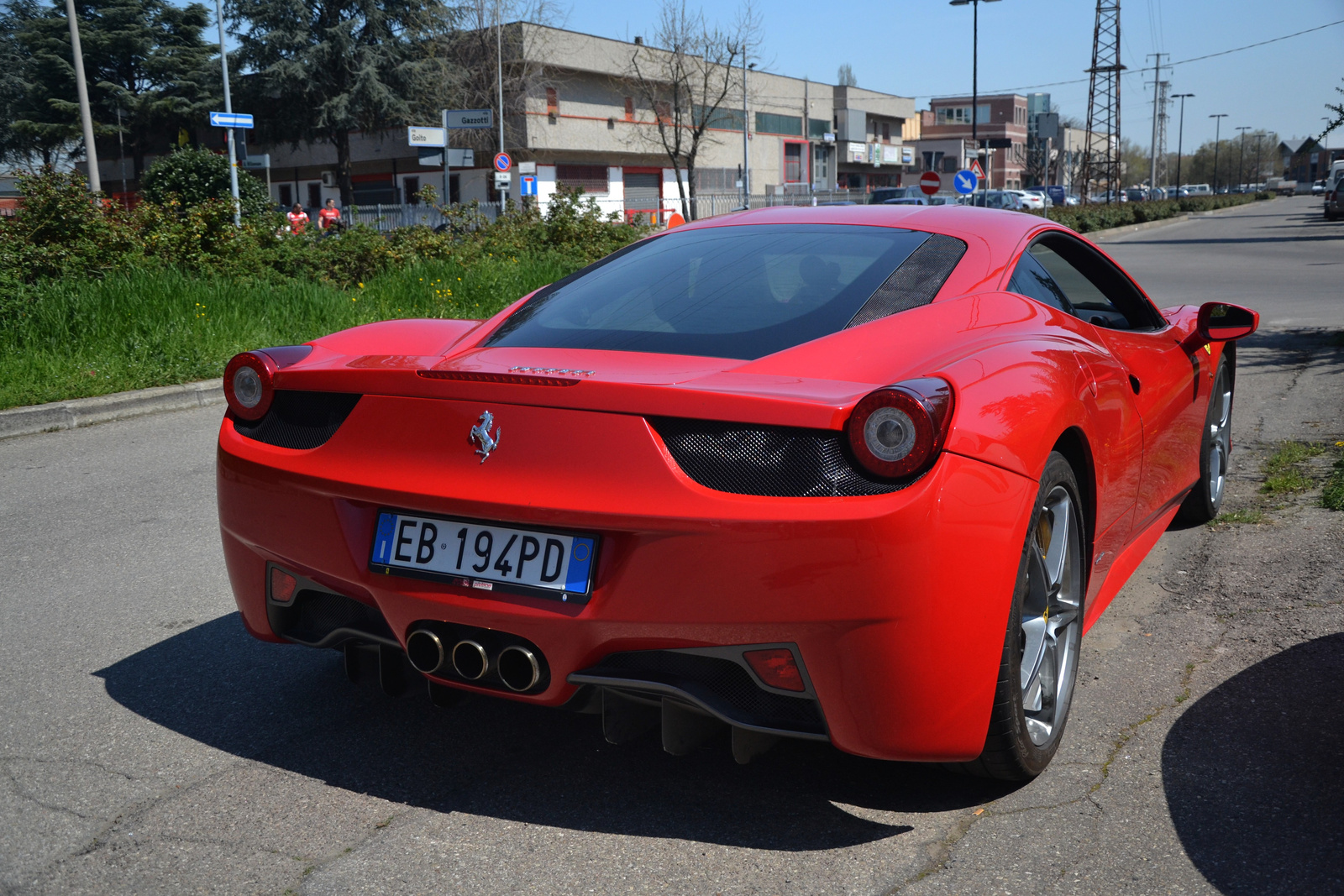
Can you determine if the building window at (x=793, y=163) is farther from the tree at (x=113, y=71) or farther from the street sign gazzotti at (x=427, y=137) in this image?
the street sign gazzotti at (x=427, y=137)

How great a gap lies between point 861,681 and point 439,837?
3.22ft

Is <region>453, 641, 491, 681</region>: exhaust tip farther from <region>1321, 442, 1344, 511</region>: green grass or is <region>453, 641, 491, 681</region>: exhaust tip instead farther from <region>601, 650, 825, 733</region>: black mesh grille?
<region>1321, 442, 1344, 511</region>: green grass

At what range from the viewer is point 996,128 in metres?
121

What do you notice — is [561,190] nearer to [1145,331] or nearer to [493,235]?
[493,235]

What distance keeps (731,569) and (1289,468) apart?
15.7 ft

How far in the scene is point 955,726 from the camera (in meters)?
2.31

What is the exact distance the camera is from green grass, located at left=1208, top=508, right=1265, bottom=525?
16.2ft

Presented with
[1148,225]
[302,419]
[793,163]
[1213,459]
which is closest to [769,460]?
[302,419]

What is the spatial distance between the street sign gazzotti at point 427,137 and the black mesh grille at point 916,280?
79.7 feet

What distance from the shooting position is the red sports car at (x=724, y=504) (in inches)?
85.8

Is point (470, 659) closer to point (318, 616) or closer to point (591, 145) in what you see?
point (318, 616)

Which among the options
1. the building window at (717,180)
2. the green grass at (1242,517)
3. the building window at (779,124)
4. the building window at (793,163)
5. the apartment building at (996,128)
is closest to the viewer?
the green grass at (1242,517)

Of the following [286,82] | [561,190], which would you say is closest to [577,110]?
[286,82]

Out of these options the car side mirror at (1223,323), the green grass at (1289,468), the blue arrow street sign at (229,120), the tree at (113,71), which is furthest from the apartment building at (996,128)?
the car side mirror at (1223,323)
